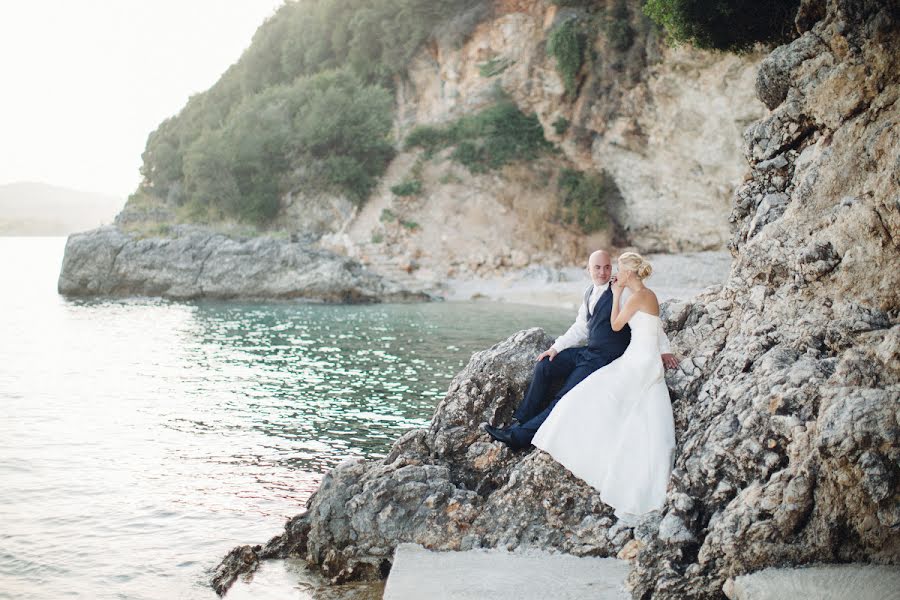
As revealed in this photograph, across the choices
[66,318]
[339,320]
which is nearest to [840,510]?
[339,320]

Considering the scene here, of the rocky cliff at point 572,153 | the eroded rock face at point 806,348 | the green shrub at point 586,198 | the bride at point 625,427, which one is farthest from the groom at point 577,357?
the green shrub at point 586,198

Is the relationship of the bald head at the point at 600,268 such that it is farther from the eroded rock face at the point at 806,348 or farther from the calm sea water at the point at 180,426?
the calm sea water at the point at 180,426

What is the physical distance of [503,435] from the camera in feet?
21.6

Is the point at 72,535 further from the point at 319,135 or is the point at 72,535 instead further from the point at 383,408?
the point at 319,135

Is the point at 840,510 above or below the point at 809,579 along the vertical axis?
above

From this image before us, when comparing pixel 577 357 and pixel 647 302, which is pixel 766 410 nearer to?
pixel 647 302

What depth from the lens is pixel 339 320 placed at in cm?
2559

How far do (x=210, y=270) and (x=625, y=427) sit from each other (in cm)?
2975

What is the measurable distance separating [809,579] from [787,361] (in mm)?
1567

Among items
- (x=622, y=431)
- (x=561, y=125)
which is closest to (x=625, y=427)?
Result: (x=622, y=431)

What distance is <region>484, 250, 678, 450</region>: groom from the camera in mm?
6438

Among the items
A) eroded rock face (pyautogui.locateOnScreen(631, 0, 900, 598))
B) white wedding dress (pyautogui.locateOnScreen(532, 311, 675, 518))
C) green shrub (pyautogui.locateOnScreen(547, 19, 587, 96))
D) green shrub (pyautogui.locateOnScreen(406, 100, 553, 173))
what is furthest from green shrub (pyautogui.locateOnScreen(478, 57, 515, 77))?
white wedding dress (pyautogui.locateOnScreen(532, 311, 675, 518))

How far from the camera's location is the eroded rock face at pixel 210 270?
104 feet

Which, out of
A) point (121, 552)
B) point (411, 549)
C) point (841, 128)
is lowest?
point (121, 552)
